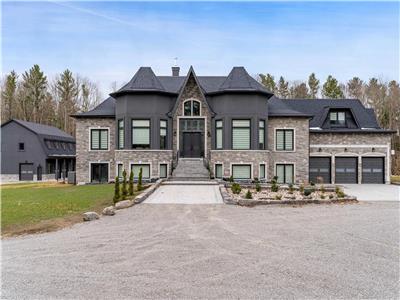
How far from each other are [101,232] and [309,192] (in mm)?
9305

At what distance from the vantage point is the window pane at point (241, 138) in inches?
917

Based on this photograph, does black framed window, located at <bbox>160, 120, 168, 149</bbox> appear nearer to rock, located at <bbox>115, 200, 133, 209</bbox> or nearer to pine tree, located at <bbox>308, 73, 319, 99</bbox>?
rock, located at <bbox>115, 200, 133, 209</bbox>

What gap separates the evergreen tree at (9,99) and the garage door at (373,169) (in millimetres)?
45471

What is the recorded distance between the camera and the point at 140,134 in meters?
23.6

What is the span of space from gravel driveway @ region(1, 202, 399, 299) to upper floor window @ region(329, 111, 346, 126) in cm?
1718

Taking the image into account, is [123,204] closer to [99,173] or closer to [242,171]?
[242,171]

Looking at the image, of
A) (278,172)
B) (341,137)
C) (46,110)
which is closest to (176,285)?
(278,172)

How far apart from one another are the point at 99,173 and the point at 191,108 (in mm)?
7873

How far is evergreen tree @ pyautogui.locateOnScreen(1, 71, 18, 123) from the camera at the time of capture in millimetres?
49719

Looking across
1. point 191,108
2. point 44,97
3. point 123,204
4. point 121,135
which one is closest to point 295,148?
point 191,108

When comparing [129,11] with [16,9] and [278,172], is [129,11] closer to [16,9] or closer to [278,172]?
[16,9]

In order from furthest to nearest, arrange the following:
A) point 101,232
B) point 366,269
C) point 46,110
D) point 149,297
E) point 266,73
A: point 266,73, point 46,110, point 101,232, point 366,269, point 149,297

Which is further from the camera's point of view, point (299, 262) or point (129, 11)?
point (129, 11)

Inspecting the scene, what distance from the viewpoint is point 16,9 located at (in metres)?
11.9
